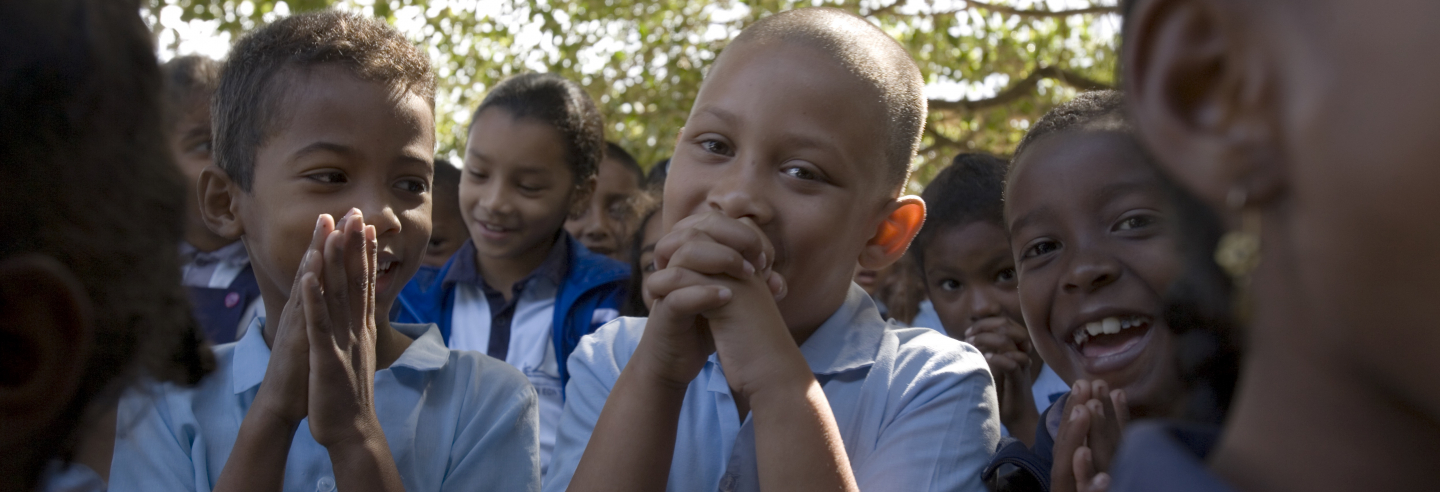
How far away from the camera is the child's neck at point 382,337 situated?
86.0 inches

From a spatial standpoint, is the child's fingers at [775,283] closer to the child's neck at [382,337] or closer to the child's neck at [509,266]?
the child's neck at [382,337]

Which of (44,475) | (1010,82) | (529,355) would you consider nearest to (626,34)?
(1010,82)

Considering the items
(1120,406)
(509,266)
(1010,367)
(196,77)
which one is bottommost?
(1010,367)

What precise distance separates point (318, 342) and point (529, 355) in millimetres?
1972

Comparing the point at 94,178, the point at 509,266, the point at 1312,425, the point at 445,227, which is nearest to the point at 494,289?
the point at 509,266

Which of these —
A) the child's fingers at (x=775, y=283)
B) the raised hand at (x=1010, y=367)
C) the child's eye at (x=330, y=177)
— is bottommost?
the raised hand at (x=1010, y=367)

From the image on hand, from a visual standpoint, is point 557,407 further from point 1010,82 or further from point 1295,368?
point 1010,82

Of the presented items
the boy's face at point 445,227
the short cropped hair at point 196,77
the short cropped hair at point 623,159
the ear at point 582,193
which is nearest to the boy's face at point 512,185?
the ear at point 582,193

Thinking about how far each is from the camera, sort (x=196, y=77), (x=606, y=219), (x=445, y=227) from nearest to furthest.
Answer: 1. (x=196, y=77)
2. (x=445, y=227)
3. (x=606, y=219)

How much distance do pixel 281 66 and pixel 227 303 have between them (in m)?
1.56

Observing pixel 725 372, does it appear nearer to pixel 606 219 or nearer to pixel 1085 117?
pixel 1085 117

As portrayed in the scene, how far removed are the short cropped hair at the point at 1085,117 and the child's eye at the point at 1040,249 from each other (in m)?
0.24

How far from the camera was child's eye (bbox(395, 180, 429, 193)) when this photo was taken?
2223 mm

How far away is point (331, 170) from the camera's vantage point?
212 centimetres
